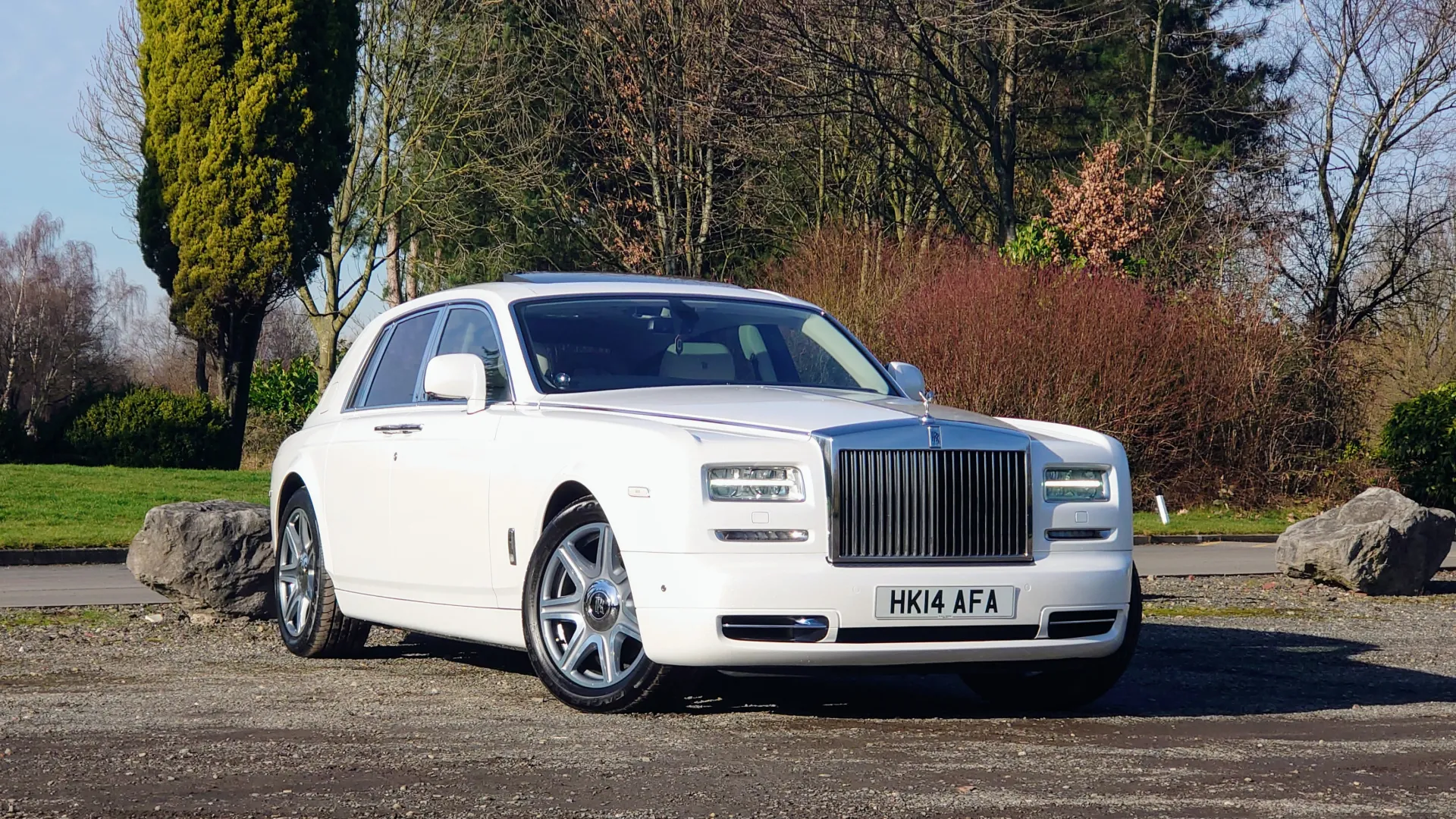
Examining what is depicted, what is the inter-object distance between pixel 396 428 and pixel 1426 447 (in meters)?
19.0

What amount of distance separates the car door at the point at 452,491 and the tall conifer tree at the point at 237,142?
2916cm

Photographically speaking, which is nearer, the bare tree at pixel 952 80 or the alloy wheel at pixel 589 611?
the alloy wheel at pixel 589 611

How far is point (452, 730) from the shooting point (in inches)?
247

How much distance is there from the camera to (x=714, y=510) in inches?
246

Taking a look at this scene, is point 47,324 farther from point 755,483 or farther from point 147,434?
point 755,483

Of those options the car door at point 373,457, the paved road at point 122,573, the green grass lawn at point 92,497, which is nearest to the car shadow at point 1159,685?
the car door at point 373,457

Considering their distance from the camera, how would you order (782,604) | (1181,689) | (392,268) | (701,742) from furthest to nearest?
(392,268) → (1181,689) → (782,604) → (701,742)

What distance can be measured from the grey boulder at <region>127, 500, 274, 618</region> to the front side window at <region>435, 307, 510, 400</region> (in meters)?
2.58

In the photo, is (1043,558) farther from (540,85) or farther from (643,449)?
(540,85)

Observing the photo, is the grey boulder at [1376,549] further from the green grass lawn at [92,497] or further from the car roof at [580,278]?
the green grass lawn at [92,497]

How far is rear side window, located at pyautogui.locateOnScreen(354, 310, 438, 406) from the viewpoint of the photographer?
8.62 m

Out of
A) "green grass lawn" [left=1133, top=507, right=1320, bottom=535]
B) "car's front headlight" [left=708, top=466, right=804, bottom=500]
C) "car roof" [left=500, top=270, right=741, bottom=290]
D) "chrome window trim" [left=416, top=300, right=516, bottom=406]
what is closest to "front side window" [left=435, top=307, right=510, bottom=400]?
"chrome window trim" [left=416, top=300, right=516, bottom=406]

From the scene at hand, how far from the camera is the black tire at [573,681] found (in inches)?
255

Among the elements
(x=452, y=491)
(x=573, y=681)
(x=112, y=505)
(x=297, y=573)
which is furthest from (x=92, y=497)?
(x=573, y=681)
